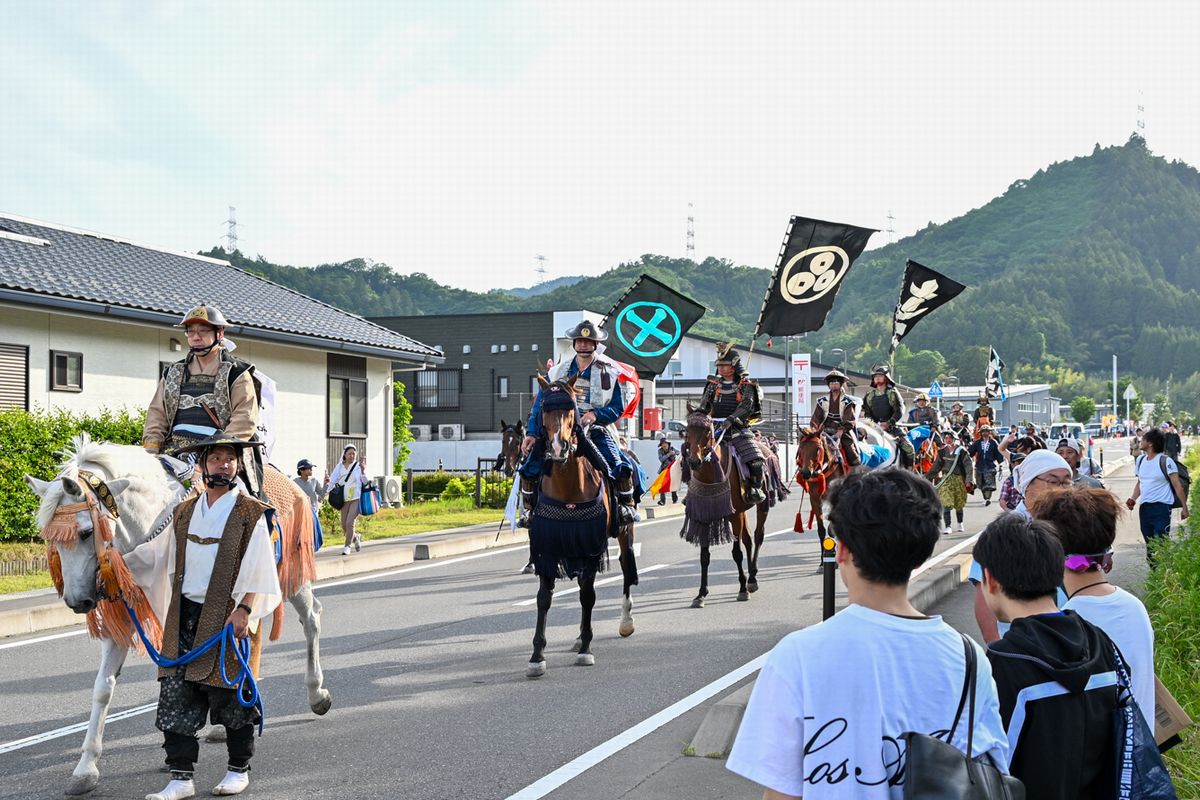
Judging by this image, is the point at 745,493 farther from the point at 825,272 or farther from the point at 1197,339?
the point at 1197,339

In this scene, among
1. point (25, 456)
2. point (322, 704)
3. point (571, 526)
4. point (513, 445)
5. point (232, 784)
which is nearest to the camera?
point (232, 784)

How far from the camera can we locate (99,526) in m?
6.09

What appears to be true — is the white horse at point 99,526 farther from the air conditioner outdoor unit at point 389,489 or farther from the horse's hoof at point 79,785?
the air conditioner outdoor unit at point 389,489

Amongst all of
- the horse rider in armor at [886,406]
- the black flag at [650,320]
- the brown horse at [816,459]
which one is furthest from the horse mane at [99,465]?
the horse rider in armor at [886,406]

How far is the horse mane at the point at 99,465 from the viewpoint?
6.04 meters

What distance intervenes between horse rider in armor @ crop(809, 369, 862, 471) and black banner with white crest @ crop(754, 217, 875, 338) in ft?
3.20

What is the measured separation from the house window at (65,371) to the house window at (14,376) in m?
0.54

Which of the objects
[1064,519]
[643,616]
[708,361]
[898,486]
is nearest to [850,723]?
[898,486]

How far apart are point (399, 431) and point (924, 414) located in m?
18.3

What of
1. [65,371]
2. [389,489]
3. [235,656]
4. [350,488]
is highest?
[65,371]

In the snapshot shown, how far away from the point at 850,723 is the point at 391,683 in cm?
680

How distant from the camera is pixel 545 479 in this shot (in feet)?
31.4

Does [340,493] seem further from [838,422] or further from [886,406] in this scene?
[886,406]

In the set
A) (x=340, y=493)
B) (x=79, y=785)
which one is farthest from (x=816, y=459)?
(x=79, y=785)
